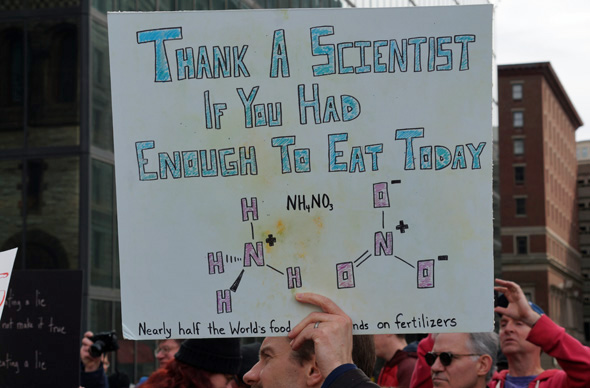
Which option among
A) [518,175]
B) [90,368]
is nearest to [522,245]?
[518,175]

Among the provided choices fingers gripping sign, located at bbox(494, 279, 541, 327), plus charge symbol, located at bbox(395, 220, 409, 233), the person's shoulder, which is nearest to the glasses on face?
fingers gripping sign, located at bbox(494, 279, 541, 327)

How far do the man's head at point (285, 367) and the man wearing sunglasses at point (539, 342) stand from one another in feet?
5.75

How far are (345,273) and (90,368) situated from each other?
3668mm

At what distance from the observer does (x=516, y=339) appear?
5.71 meters

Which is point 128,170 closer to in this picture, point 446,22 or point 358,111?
point 358,111

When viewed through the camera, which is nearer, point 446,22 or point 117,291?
point 446,22

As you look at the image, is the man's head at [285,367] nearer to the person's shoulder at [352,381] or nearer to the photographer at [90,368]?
the person's shoulder at [352,381]

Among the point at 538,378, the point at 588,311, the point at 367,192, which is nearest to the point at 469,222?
the point at 367,192

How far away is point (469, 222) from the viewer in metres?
3.31

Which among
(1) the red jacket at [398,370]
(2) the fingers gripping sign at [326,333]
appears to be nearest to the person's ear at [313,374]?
(2) the fingers gripping sign at [326,333]

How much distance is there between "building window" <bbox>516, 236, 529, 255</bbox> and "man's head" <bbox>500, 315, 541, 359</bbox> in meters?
89.0

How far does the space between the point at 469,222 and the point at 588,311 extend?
141 m

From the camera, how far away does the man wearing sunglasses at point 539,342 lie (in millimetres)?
5215

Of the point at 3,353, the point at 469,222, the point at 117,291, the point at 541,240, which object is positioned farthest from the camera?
the point at 541,240
